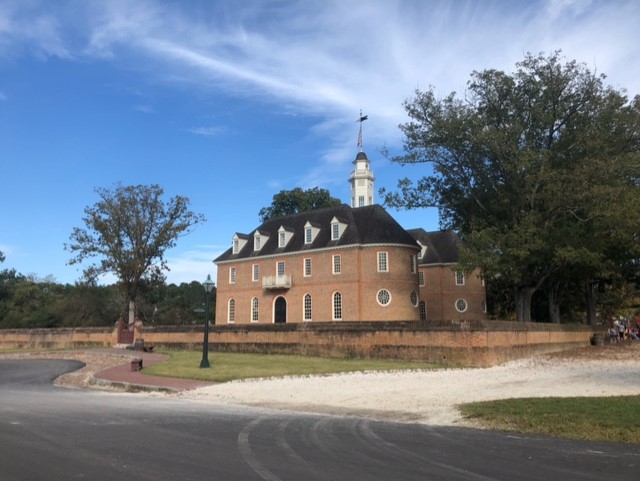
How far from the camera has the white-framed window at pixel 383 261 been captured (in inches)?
1890

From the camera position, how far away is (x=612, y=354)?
102 ft

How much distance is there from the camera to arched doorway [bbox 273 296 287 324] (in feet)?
174

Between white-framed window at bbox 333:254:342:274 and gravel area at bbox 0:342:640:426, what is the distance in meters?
24.6

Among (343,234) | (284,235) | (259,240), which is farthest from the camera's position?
(259,240)

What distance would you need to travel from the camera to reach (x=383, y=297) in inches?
1880

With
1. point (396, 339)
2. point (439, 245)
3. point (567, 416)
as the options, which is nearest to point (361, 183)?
point (439, 245)

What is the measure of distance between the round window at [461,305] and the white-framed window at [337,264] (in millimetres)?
13652

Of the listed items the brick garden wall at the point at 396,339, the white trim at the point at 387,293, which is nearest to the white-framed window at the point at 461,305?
the white trim at the point at 387,293

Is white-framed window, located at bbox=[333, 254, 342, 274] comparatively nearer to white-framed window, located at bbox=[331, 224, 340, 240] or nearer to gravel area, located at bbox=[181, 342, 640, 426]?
white-framed window, located at bbox=[331, 224, 340, 240]

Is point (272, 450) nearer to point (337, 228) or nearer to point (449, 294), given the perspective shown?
point (337, 228)

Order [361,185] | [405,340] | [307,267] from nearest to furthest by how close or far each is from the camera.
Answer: [405,340]
[307,267]
[361,185]

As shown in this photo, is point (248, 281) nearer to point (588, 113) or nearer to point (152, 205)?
point (152, 205)

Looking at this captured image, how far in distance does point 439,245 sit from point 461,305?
6.93 metres

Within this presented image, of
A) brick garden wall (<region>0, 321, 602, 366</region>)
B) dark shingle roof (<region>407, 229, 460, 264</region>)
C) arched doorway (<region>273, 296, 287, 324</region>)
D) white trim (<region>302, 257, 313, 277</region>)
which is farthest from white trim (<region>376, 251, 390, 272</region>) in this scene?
brick garden wall (<region>0, 321, 602, 366</region>)
